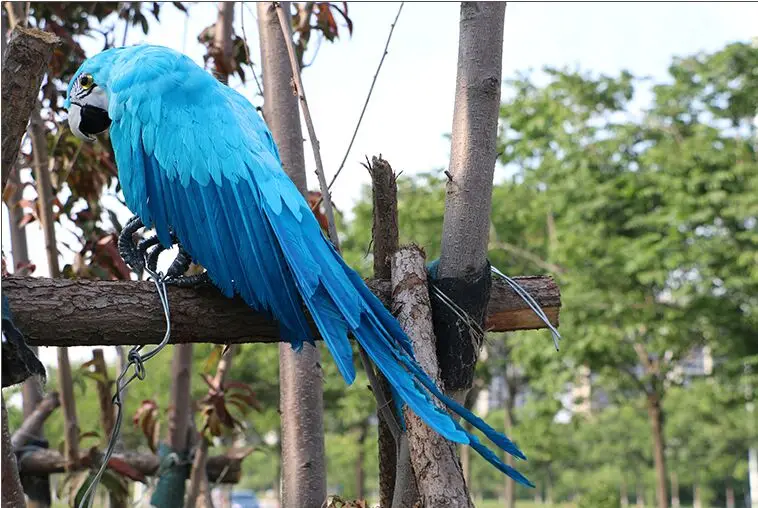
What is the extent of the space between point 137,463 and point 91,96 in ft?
7.73

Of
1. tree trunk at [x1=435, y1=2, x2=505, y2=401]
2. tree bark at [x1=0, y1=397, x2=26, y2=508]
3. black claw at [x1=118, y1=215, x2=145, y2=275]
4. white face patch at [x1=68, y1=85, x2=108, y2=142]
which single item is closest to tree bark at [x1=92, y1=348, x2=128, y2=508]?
tree bark at [x1=0, y1=397, x2=26, y2=508]

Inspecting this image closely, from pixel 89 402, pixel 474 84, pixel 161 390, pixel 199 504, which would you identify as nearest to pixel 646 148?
pixel 199 504

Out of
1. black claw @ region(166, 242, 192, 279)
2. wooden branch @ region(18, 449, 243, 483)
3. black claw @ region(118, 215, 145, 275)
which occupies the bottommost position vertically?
wooden branch @ region(18, 449, 243, 483)

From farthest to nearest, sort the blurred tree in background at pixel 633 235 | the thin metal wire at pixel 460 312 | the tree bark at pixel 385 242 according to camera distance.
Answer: the blurred tree in background at pixel 633 235
the tree bark at pixel 385 242
the thin metal wire at pixel 460 312

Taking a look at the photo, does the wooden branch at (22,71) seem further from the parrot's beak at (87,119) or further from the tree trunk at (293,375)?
the tree trunk at (293,375)

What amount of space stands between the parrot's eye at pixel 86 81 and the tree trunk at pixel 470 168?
38.3 inches

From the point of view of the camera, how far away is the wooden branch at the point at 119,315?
2.00m

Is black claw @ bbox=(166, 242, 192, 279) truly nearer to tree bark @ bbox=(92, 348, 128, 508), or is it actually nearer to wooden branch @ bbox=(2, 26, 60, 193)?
wooden branch @ bbox=(2, 26, 60, 193)

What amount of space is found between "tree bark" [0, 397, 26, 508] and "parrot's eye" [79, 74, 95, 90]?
1.02 meters

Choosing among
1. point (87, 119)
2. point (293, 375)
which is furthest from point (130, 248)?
point (293, 375)

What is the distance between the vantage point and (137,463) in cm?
412

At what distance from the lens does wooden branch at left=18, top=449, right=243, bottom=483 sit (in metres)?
4.02

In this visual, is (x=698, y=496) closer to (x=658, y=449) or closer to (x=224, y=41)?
(x=658, y=449)

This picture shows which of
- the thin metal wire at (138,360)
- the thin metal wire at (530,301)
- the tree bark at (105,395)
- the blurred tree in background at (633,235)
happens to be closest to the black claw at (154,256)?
the thin metal wire at (138,360)
